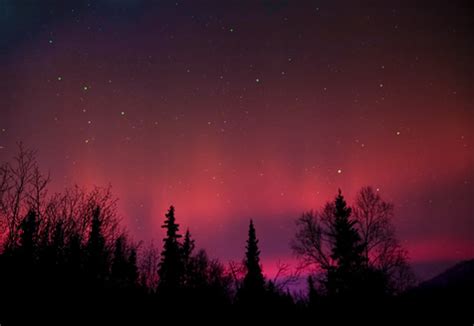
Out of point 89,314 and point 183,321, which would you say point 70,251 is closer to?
point 89,314

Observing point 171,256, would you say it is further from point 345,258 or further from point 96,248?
point 345,258

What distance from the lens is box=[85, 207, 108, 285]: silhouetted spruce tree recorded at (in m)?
19.5

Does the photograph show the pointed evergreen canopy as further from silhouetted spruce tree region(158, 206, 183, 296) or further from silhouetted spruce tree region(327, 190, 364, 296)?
silhouetted spruce tree region(327, 190, 364, 296)

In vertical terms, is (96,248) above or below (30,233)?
below

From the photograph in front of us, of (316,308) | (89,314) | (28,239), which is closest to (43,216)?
(28,239)

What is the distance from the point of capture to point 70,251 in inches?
680

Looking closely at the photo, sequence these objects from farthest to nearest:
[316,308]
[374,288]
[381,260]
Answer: [381,260], [374,288], [316,308]

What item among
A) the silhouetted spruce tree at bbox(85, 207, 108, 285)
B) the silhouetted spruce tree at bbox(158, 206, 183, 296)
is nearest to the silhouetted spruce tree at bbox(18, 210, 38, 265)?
the silhouetted spruce tree at bbox(85, 207, 108, 285)

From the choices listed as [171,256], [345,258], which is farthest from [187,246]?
[345,258]

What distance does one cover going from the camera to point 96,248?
23109mm

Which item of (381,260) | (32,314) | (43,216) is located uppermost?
(43,216)

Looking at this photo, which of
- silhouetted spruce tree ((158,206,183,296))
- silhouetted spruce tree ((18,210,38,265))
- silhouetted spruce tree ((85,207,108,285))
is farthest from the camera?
silhouetted spruce tree ((158,206,183,296))

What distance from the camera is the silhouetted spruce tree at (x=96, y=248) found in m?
19.5

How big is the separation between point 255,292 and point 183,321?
323 centimetres
